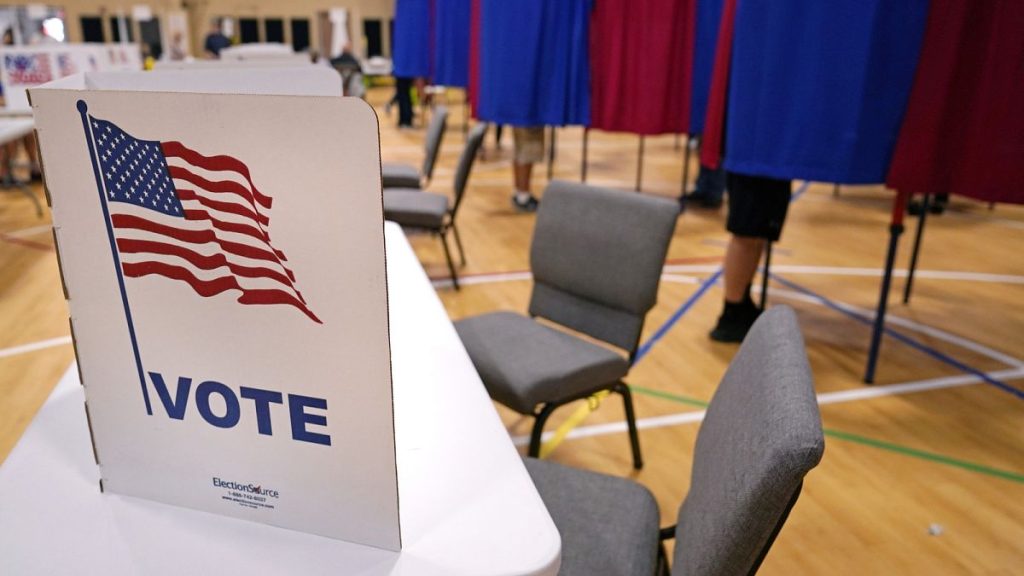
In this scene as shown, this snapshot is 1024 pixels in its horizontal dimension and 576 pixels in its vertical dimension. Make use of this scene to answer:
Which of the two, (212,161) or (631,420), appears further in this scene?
(631,420)

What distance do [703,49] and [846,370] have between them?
2167mm

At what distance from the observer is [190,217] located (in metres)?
0.69

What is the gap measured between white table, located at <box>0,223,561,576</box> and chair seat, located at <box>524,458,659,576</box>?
12.5 inches

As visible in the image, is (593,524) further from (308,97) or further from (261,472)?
(308,97)

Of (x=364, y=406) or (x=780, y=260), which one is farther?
(x=780, y=260)

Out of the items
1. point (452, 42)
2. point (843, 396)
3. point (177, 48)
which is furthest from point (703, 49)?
point (177, 48)

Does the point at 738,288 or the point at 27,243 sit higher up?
the point at 738,288

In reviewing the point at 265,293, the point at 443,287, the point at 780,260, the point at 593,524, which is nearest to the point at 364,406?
the point at 265,293

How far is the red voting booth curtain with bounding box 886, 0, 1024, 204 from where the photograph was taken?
2.14 m

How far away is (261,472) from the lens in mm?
771

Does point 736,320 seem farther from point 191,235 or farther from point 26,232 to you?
point 26,232

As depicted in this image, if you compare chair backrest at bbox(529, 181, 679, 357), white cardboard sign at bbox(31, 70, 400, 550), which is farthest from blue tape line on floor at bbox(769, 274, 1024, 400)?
white cardboard sign at bbox(31, 70, 400, 550)

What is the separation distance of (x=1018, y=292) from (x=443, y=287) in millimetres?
2946

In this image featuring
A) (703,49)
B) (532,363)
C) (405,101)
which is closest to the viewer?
(532,363)
